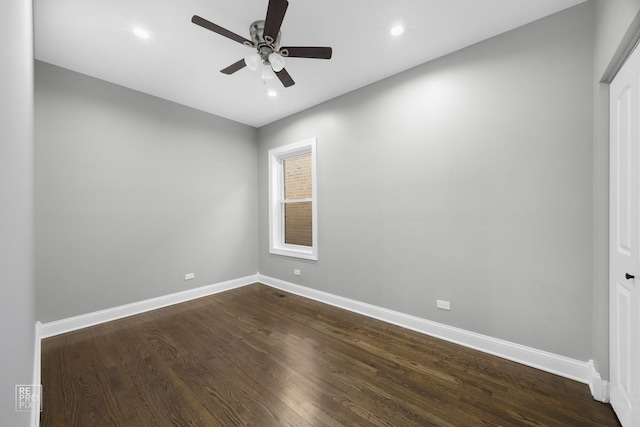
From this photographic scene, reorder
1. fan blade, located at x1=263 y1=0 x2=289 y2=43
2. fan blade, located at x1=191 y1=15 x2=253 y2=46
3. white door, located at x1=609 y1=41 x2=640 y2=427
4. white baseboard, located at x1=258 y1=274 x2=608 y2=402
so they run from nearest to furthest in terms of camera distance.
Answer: white door, located at x1=609 y1=41 x2=640 y2=427, fan blade, located at x1=263 y1=0 x2=289 y2=43, fan blade, located at x1=191 y1=15 x2=253 y2=46, white baseboard, located at x1=258 y1=274 x2=608 y2=402

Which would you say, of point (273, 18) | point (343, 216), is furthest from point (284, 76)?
point (343, 216)

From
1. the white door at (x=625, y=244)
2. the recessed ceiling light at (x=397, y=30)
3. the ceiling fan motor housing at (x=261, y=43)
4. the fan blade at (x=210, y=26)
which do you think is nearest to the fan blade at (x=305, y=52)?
the ceiling fan motor housing at (x=261, y=43)

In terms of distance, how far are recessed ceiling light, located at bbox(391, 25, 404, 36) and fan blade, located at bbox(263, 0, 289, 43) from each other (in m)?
1.13

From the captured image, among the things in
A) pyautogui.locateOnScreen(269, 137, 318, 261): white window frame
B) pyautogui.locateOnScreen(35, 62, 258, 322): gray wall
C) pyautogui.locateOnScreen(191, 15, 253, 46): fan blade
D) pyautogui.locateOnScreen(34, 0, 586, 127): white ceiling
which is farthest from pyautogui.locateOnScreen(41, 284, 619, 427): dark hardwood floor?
pyautogui.locateOnScreen(34, 0, 586, 127): white ceiling

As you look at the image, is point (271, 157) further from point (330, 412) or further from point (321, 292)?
point (330, 412)

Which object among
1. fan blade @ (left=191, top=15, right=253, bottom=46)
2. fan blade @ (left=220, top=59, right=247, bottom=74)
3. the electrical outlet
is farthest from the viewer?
the electrical outlet

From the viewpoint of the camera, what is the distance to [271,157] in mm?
4379

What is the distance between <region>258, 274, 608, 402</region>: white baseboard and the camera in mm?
1857

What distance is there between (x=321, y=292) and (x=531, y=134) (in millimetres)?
3025

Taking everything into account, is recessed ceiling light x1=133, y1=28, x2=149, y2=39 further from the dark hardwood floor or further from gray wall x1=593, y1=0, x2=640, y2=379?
gray wall x1=593, y1=0, x2=640, y2=379

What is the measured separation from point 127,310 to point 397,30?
4434 millimetres

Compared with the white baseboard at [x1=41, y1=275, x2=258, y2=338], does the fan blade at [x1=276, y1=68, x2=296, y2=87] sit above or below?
above

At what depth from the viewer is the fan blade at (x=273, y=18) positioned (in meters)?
1.48

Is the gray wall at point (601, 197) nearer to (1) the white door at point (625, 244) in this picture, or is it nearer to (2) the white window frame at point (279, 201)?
(1) the white door at point (625, 244)
